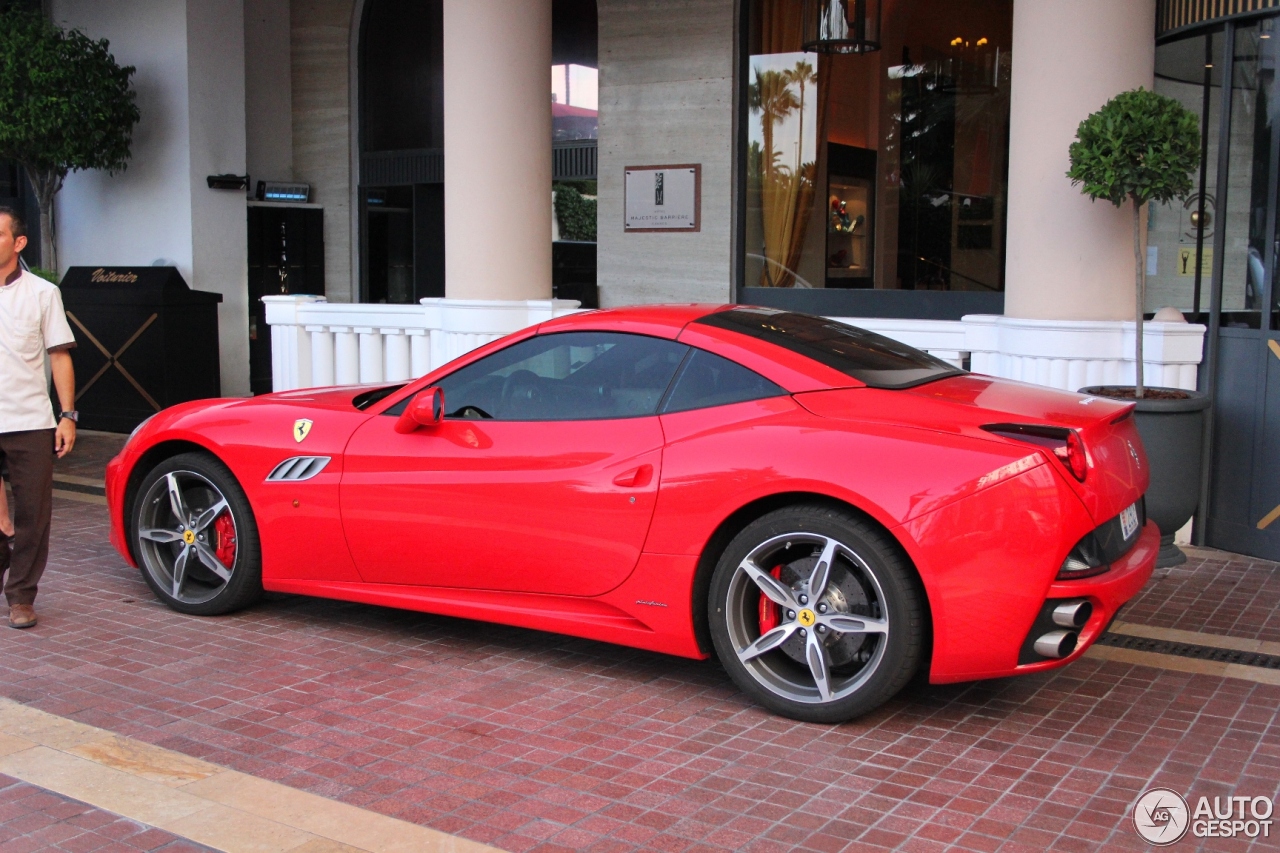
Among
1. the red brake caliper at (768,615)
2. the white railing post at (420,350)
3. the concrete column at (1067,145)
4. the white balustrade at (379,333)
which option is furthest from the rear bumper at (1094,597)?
the white railing post at (420,350)

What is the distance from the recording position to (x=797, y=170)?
1155cm

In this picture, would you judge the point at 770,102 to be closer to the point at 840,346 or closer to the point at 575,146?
the point at 575,146

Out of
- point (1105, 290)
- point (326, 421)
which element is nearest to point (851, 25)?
point (1105, 290)

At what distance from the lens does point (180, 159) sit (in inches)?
521

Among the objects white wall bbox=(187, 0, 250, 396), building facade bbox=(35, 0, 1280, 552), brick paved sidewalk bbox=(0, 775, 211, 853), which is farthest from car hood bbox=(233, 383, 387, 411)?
white wall bbox=(187, 0, 250, 396)

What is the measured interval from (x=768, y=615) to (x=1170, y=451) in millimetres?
3339

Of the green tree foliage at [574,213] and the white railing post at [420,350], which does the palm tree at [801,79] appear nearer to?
the green tree foliage at [574,213]

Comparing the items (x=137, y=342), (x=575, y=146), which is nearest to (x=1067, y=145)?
(x=575, y=146)

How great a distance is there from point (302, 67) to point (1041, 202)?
32.1 ft

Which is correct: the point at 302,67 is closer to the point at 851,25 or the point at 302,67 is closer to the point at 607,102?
the point at 607,102

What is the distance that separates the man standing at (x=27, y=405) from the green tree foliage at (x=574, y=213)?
24.5 feet

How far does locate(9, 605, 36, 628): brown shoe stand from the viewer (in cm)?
572

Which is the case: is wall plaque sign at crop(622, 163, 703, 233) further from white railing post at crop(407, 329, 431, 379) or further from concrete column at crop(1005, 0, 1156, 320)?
concrete column at crop(1005, 0, 1156, 320)

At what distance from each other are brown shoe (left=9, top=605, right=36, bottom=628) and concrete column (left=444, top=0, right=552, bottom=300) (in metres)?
4.69
